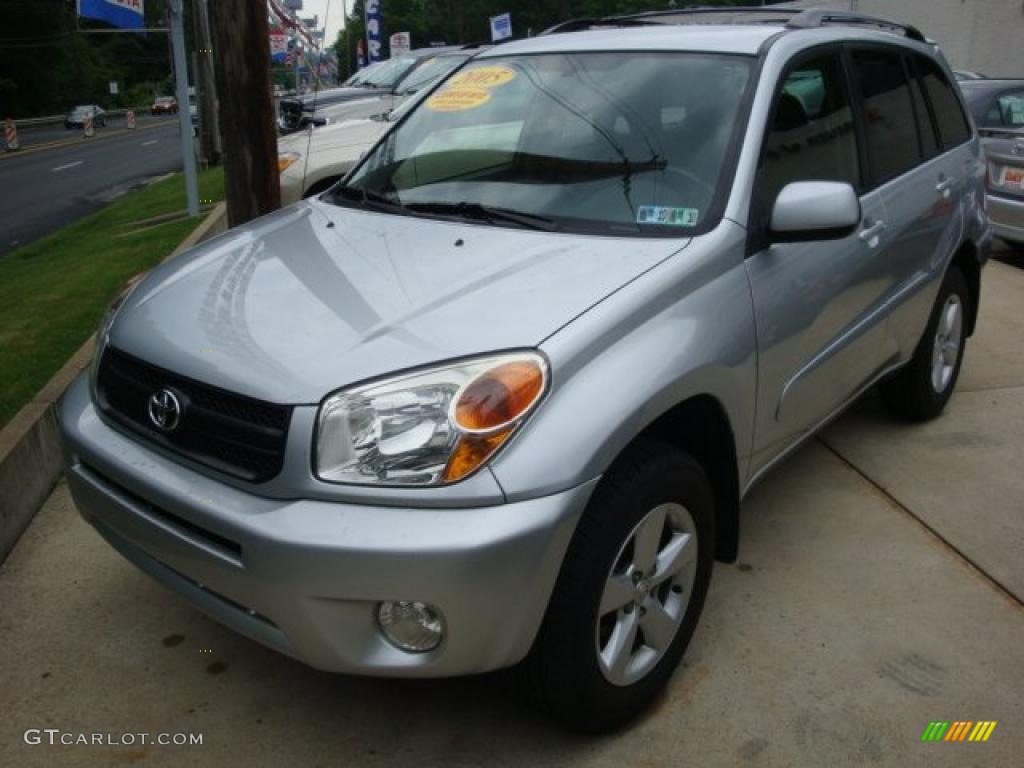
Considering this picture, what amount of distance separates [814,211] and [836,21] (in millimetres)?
1562

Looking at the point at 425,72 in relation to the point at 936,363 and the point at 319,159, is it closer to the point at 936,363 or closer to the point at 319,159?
the point at 319,159

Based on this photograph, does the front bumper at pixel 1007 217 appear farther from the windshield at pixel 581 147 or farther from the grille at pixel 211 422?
the grille at pixel 211 422

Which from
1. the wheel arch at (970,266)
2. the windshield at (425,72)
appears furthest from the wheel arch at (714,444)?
the windshield at (425,72)

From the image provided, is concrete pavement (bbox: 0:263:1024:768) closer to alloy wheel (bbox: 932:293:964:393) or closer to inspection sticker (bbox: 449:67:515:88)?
alloy wheel (bbox: 932:293:964:393)

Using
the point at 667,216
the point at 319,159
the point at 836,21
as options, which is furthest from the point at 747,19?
the point at 319,159

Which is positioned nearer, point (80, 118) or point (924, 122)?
point (924, 122)

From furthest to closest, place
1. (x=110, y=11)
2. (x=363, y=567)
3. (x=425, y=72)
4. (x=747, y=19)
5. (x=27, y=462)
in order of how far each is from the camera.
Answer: (x=425, y=72), (x=110, y=11), (x=747, y=19), (x=27, y=462), (x=363, y=567)

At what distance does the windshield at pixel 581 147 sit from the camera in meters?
2.93

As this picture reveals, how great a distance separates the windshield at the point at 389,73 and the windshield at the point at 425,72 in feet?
4.55

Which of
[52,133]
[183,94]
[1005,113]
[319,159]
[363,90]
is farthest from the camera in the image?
[52,133]

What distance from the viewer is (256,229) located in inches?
131

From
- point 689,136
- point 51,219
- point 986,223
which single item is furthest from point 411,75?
point 689,136

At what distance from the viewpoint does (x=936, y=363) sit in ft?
14.6

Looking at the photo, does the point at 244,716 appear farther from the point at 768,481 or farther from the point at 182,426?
the point at 768,481
